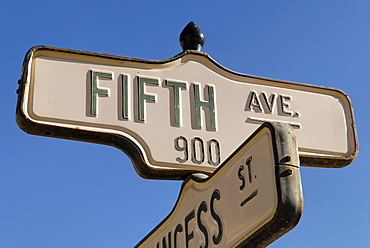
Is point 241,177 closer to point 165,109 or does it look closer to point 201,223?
point 201,223

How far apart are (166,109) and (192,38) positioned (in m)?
0.45

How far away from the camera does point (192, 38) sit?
8.04 feet

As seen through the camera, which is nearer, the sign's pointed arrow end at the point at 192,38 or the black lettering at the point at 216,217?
the black lettering at the point at 216,217

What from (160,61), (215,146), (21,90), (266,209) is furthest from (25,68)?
(266,209)

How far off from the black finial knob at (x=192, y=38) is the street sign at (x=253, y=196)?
78 cm

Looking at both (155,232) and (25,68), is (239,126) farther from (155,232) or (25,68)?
(25,68)

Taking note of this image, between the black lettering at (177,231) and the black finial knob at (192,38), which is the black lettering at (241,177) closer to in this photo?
the black lettering at (177,231)

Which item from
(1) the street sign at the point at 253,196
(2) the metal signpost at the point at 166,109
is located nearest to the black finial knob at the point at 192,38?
(2) the metal signpost at the point at 166,109

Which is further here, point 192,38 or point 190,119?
point 192,38

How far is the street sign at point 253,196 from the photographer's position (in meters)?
1.42

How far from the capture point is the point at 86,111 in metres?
2.02

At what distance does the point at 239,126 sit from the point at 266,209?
2.57 feet

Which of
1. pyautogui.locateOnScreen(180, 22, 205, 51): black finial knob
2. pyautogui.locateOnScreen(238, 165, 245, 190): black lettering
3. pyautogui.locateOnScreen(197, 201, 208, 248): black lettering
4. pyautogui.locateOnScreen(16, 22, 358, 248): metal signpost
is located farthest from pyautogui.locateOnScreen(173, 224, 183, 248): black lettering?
pyautogui.locateOnScreen(180, 22, 205, 51): black finial knob

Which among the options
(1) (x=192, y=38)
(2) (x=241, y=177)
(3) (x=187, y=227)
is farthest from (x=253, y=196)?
(1) (x=192, y=38)
